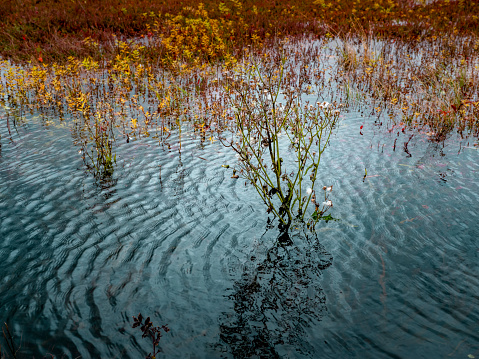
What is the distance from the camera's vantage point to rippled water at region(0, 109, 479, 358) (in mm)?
2883

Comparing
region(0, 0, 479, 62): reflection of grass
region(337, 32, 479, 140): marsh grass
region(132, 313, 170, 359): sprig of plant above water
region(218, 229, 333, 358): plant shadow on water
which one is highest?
region(0, 0, 479, 62): reflection of grass

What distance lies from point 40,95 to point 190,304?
748cm

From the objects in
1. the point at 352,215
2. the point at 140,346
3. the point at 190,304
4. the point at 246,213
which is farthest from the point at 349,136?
the point at 140,346

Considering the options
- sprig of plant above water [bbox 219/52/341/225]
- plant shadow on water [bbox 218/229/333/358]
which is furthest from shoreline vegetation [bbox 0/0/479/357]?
plant shadow on water [bbox 218/229/333/358]

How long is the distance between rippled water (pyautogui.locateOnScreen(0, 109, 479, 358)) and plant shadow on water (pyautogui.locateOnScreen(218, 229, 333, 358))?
11 millimetres

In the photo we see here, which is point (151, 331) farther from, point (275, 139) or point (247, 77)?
point (247, 77)

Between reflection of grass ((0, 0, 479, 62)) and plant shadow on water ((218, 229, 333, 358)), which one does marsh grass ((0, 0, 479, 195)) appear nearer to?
reflection of grass ((0, 0, 479, 62))

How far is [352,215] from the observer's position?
178 inches

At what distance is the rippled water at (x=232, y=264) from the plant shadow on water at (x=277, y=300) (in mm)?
11

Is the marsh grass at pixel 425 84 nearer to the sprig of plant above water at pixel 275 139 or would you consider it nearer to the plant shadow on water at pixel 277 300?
the sprig of plant above water at pixel 275 139

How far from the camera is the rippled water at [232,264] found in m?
2.88

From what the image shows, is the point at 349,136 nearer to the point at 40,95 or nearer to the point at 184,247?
the point at 184,247

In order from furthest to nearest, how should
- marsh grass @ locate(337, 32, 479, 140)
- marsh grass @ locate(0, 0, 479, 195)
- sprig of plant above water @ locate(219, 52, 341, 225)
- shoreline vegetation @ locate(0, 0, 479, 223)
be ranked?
1. marsh grass @ locate(0, 0, 479, 195)
2. marsh grass @ locate(337, 32, 479, 140)
3. shoreline vegetation @ locate(0, 0, 479, 223)
4. sprig of plant above water @ locate(219, 52, 341, 225)

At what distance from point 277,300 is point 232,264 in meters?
0.63
